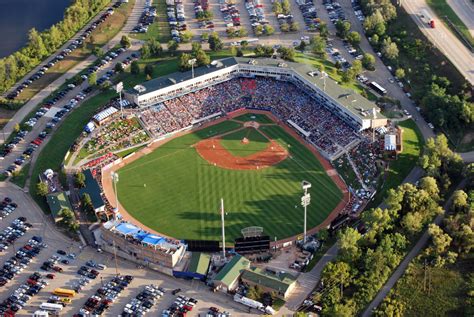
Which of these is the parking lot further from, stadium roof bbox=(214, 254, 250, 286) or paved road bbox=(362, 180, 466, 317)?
paved road bbox=(362, 180, 466, 317)

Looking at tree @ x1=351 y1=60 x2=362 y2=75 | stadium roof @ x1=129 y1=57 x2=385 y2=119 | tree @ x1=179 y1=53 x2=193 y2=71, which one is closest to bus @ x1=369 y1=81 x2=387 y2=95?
tree @ x1=351 y1=60 x2=362 y2=75

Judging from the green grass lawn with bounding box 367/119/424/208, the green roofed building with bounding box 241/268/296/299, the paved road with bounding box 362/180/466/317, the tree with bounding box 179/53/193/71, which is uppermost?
the tree with bounding box 179/53/193/71

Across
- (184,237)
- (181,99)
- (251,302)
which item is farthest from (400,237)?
(181,99)

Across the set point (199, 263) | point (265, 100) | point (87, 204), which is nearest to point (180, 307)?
point (199, 263)

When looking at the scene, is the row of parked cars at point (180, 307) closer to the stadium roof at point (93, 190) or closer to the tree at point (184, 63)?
the stadium roof at point (93, 190)

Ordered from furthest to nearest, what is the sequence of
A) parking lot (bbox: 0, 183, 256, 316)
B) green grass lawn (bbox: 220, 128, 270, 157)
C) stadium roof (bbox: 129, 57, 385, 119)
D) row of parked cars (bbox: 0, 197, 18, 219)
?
stadium roof (bbox: 129, 57, 385, 119) → green grass lawn (bbox: 220, 128, 270, 157) → row of parked cars (bbox: 0, 197, 18, 219) → parking lot (bbox: 0, 183, 256, 316)

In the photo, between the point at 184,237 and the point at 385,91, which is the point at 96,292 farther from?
the point at 385,91
